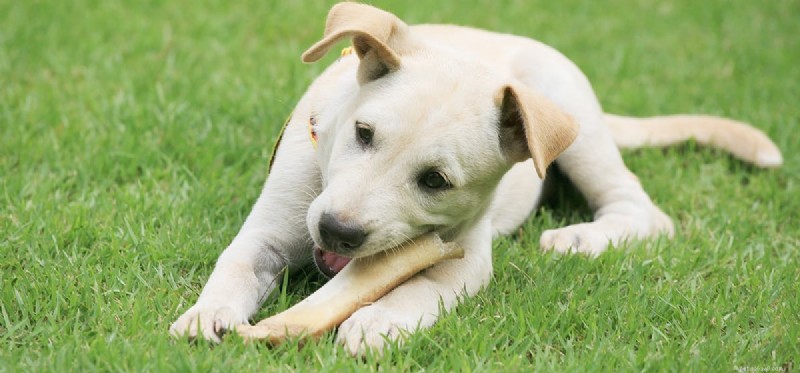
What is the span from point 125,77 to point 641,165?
135 inches

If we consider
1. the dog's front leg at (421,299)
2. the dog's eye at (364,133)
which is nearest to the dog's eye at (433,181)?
the dog's eye at (364,133)

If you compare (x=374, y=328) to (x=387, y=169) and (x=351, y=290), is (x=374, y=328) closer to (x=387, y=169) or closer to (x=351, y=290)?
(x=351, y=290)

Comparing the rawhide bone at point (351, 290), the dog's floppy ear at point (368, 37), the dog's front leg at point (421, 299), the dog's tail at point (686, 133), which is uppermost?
the dog's floppy ear at point (368, 37)

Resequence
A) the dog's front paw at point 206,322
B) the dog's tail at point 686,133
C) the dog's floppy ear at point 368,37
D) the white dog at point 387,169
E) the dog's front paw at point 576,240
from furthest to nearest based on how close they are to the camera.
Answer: the dog's tail at point 686,133 → the dog's front paw at point 576,240 → the dog's floppy ear at point 368,37 → the white dog at point 387,169 → the dog's front paw at point 206,322

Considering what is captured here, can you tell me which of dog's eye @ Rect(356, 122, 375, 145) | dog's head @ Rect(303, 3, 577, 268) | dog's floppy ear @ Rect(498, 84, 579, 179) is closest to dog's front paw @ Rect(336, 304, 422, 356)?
dog's head @ Rect(303, 3, 577, 268)

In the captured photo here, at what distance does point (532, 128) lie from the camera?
3.73 metres

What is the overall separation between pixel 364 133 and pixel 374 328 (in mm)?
748

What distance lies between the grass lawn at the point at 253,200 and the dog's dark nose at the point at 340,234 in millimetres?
355

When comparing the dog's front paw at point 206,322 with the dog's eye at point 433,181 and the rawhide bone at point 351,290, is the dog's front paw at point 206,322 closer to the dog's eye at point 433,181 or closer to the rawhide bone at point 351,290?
the rawhide bone at point 351,290

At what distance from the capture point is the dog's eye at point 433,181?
3.83 m

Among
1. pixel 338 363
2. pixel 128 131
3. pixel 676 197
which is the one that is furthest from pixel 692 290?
pixel 128 131

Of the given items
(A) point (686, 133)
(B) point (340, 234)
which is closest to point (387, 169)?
(B) point (340, 234)

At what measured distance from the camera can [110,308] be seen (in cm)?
388

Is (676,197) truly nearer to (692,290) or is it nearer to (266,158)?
(692,290)
